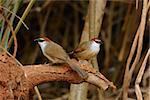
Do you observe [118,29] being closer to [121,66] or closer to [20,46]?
[121,66]

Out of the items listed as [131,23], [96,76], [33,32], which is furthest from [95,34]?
[33,32]

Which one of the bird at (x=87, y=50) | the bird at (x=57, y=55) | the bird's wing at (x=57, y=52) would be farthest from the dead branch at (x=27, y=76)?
the bird at (x=87, y=50)

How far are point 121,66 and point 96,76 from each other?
1484 mm

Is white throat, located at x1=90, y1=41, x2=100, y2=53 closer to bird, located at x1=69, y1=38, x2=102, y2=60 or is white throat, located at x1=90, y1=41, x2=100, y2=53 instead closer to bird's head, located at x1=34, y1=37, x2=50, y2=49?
bird, located at x1=69, y1=38, x2=102, y2=60

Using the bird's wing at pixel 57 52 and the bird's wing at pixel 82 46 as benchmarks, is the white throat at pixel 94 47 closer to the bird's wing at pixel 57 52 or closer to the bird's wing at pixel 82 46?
the bird's wing at pixel 82 46

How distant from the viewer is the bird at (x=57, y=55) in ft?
3.90

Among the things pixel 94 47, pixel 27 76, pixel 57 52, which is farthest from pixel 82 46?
pixel 27 76

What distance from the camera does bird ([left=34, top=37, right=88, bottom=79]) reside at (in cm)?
119

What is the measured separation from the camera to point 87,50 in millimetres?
1508

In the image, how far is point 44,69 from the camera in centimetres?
119

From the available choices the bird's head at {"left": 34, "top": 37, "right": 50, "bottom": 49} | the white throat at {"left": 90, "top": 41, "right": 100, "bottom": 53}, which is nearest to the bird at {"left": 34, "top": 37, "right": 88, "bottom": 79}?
the bird's head at {"left": 34, "top": 37, "right": 50, "bottom": 49}

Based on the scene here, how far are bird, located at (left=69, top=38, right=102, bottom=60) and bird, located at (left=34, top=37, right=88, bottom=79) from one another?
10 cm

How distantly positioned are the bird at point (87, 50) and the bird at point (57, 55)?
0.10 m

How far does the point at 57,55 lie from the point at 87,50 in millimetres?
159
